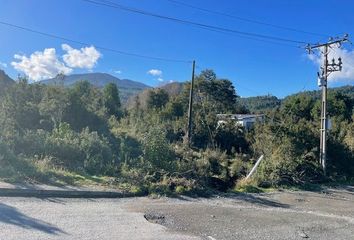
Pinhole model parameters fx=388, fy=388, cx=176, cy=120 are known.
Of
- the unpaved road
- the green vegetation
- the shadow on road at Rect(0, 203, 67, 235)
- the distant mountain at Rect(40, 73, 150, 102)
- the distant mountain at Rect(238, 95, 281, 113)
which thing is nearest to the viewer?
the shadow on road at Rect(0, 203, 67, 235)

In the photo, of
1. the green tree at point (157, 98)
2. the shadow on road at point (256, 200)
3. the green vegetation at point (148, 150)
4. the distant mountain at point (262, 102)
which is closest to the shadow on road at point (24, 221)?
the green vegetation at point (148, 150)

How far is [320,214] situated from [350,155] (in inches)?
390

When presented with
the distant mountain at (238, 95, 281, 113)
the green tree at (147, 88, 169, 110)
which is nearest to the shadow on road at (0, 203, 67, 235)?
the green tree at (147, 88, 169, 110)

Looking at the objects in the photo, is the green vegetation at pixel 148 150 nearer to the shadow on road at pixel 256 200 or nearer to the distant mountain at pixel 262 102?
the shadow on road at pixel 256 200

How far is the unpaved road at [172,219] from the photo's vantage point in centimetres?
668

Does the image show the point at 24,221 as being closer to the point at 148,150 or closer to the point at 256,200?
the point at 148,150

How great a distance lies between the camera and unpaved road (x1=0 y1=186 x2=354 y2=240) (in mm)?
6676

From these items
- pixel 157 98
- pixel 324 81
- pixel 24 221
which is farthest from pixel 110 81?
pixel 24 221

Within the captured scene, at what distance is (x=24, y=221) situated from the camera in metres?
6.79

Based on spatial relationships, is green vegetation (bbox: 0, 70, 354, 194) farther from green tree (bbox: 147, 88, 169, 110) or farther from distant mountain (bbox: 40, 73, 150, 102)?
distant mountain (bbox: 40, 73, 150, 102)

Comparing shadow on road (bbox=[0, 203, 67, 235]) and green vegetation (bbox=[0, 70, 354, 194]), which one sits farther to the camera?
green vegetation (bbox=[0, 70, 354, 194])

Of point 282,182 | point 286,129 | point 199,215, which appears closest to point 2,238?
point 199,215

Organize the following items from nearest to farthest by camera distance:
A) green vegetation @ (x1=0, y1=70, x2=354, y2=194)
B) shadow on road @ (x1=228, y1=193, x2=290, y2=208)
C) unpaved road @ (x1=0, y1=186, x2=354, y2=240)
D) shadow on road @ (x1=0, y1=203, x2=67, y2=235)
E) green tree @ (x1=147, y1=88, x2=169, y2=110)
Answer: shadow on road @ (x1=0, y1=203, x2=67, y2=235) → unpaved road @ (x1=0, y1=186, x2=354, y2=240) → shadow on road @ (x1=228, y1=193, x2=290, y2=208) → green vegetation @ (x1=0, y1=70, x2=354, y2=194) → green tree @ (x1=147, y1=88, x2=169, y2=110)

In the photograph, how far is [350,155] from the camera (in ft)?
61.1
